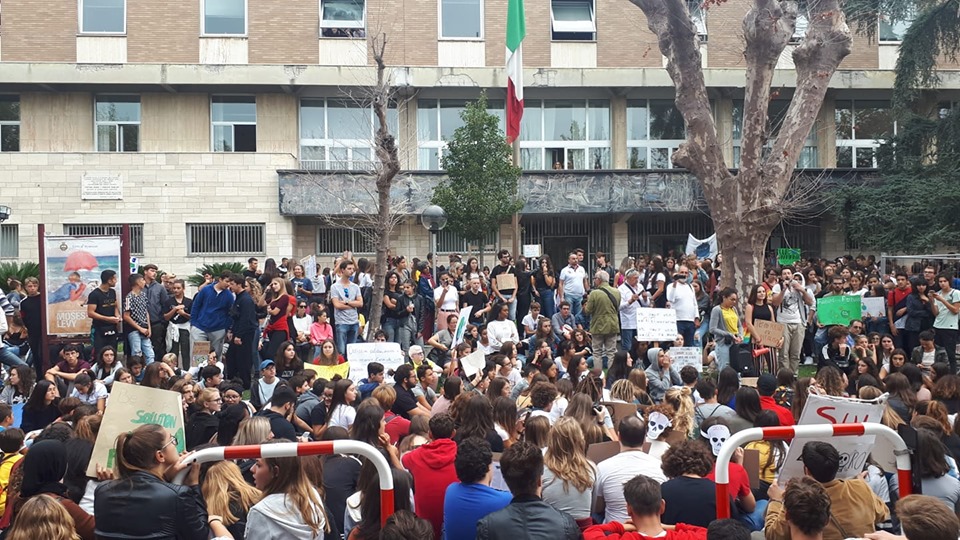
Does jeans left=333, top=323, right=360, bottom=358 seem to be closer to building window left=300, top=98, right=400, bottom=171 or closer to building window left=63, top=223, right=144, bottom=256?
building window left=63, top=223, right=144, bottom=256

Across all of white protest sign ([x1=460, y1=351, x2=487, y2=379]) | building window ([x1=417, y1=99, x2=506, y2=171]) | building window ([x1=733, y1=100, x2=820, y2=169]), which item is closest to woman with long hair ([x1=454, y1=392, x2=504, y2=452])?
white protest sign ([x1=460, y1=351, x2=487, y2=379])

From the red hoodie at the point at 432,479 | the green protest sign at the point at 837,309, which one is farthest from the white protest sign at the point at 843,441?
the green protest sign at the point at 837,309

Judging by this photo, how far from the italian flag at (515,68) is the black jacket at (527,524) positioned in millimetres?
17272

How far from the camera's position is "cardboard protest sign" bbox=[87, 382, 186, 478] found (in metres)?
5.71

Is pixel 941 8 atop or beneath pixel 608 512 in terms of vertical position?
atop

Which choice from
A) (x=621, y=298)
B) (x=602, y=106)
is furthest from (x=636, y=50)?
(x=621, y=298)

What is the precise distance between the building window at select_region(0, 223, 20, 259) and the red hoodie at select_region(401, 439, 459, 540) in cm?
2483

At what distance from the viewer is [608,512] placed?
6062 millimetres

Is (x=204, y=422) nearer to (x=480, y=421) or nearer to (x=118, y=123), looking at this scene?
(x=480, y=421)

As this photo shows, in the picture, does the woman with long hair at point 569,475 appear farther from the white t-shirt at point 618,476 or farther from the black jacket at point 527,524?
the black jacket at point 527,524

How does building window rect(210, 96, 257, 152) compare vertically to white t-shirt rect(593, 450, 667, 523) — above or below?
above

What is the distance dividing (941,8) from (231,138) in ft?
70.3

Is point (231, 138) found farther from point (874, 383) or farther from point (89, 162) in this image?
point (874, 383)

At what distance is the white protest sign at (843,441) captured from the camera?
17.7 feet
